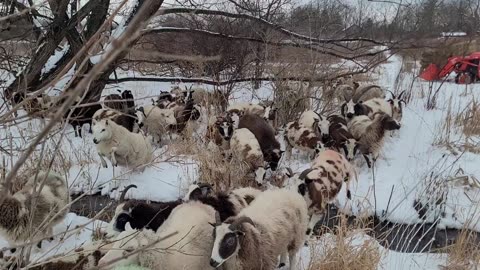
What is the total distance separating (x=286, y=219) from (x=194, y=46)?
7.25 m

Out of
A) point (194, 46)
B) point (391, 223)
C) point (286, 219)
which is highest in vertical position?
point (194, 46)

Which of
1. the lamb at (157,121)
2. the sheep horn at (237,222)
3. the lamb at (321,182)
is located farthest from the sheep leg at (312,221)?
the lamb at (157,121)

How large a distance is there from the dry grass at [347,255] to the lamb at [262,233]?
0.23 m

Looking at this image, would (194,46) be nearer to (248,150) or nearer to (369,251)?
(248,150)

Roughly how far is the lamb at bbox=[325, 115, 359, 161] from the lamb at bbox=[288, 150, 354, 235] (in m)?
1.07

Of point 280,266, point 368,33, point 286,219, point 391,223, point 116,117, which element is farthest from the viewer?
point 368,33

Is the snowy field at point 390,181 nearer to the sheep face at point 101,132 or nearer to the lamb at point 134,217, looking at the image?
the lamb at point 134,217

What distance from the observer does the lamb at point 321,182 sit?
5.04 m

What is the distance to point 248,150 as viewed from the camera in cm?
661

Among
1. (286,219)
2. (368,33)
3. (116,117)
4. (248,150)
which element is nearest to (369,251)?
(286,219)

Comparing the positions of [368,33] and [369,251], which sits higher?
[368,33]

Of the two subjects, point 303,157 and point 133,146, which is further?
point 303,157

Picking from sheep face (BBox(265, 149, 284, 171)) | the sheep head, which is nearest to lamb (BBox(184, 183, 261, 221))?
the sheep head

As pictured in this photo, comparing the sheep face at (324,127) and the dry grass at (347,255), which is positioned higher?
the sheep face at (324,127)
